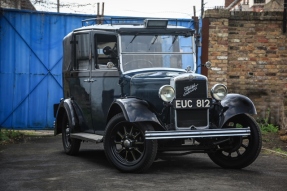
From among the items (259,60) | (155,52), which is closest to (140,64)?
(155,52)

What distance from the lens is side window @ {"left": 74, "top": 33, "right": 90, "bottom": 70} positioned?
9.47m

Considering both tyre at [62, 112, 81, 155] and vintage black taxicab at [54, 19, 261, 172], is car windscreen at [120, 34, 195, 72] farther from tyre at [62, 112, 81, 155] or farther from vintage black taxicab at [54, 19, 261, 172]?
tyre at [62, 112, 81, 155]

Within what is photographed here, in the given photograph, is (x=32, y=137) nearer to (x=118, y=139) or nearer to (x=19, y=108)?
(x=19, y=108)

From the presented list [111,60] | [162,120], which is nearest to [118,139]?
[162,120]

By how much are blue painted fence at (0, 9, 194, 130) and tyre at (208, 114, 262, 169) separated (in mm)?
7087

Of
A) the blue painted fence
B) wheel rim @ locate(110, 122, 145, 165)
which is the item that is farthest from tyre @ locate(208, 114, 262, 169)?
the blue painted fence

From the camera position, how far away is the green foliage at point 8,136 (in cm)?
1268

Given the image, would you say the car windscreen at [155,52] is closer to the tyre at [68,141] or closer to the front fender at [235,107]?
the front fender at [235,107]

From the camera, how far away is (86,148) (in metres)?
11.6

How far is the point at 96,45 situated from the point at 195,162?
240 cm

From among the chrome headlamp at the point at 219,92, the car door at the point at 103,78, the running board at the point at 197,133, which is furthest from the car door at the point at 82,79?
the running board at the point at 197,133

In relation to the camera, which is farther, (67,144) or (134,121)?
(67,144)

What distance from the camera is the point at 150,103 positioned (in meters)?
7.98

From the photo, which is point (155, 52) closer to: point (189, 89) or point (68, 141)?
point (189, 89)
